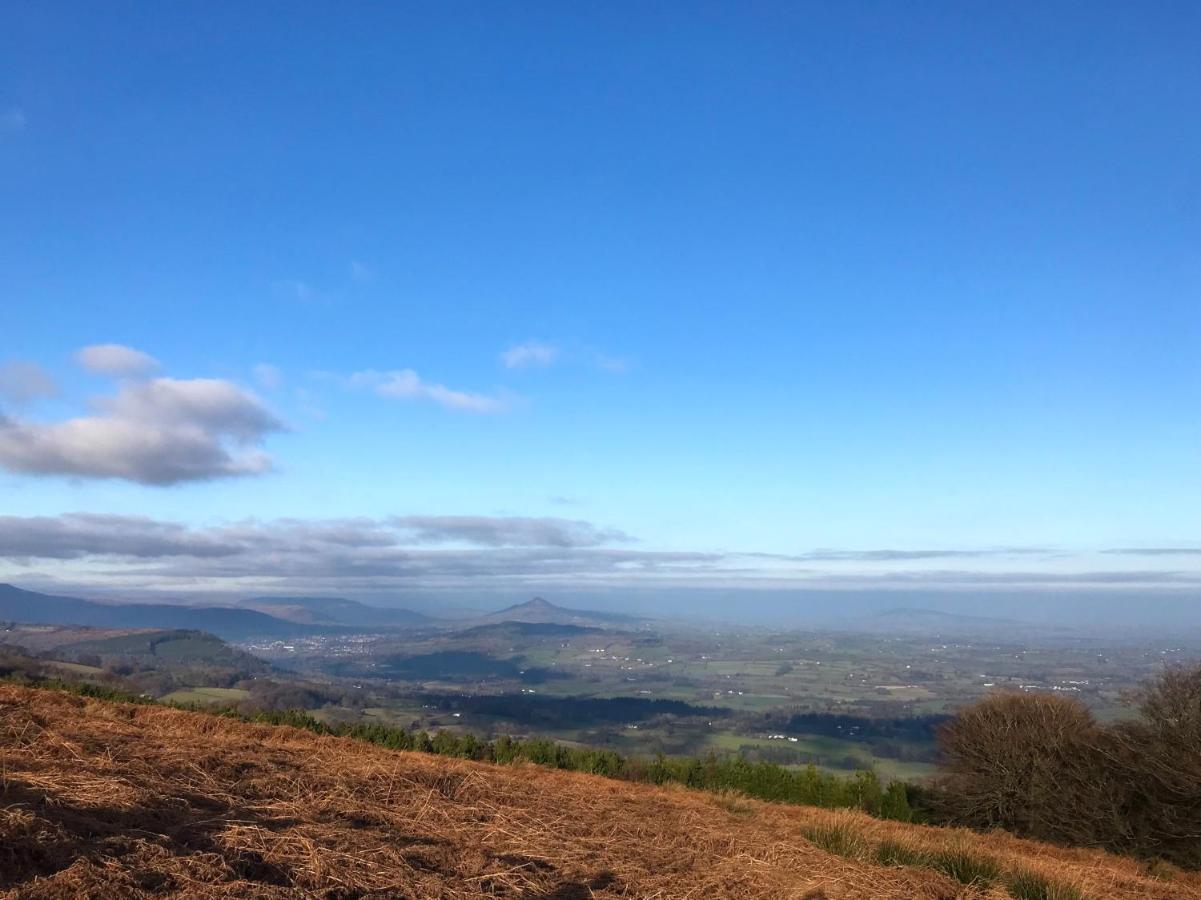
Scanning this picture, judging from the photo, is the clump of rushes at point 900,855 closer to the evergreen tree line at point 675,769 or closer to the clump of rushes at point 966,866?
the clump of rushes at point 966,866

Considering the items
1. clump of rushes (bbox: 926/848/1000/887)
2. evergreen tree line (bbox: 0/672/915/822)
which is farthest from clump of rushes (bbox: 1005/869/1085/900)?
evergreen tree line (bbox: 0/672/915/822)

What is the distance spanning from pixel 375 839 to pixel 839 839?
5.46 m

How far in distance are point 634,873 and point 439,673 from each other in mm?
144909

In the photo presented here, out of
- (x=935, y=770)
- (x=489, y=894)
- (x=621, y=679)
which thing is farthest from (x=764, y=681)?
(x=489, y=894)

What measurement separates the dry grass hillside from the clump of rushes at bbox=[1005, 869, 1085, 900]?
0.09ft

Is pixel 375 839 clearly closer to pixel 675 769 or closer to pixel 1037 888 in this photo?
pixel 1037 888

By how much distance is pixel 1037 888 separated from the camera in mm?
7605

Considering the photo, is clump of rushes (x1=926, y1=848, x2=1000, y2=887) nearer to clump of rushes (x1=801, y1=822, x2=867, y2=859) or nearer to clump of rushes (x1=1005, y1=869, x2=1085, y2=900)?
clump of rushes (x1=1005, y1=869, x2=1085, y2=900)

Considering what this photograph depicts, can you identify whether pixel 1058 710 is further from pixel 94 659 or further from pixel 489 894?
pixel 94 659

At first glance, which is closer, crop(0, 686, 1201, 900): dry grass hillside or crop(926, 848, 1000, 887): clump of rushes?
crop(0, 686, 1201, 900): dry grass hillside

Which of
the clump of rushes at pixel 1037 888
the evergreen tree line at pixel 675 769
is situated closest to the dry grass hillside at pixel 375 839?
the clump of rushes at pixel 1037 888

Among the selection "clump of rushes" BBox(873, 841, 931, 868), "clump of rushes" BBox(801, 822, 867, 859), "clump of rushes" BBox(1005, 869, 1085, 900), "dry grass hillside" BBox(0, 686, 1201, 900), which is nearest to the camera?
"dry grass hillside" BBox(0, 686, 1201, 900)

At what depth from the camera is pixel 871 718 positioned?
3063 inches

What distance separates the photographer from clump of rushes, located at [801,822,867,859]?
868 cm
